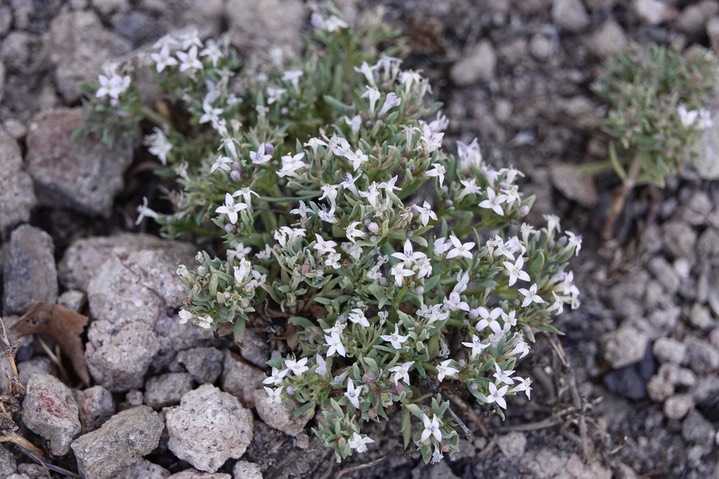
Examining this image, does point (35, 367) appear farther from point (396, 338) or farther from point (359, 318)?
point (396, 338)

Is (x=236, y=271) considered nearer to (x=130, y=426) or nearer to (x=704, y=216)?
(x=130, y=426)

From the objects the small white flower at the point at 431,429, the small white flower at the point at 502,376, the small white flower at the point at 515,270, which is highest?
the small white flower at the point at 515,270

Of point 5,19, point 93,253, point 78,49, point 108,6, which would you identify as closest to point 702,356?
point 93,253

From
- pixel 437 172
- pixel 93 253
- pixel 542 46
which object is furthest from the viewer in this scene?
pixel 542 46

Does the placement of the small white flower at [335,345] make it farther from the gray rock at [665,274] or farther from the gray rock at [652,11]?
the gray rock at [652,11]

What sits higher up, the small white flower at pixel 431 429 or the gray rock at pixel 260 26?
the gray rock at pixel 260 26

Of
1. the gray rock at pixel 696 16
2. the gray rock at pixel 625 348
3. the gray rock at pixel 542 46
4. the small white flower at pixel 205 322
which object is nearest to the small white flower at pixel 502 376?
the gray rock at pixel 625 348
